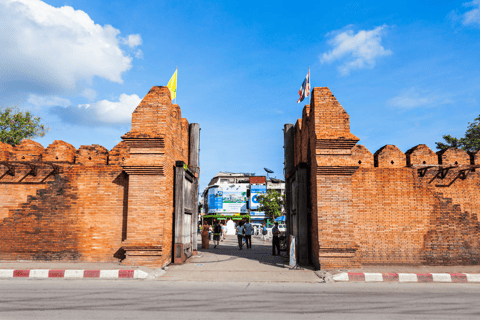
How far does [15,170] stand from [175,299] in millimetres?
8115

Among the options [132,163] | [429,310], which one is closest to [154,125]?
[132,163]

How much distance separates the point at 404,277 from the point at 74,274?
8.62m

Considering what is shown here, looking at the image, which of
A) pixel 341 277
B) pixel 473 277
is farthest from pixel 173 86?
pixel 473 277

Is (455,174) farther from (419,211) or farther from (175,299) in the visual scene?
(175,299)

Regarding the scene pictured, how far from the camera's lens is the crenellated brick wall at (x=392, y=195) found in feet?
33.3

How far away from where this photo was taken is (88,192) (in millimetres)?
10984

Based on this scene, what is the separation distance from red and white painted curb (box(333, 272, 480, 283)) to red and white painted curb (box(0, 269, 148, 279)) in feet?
17.4

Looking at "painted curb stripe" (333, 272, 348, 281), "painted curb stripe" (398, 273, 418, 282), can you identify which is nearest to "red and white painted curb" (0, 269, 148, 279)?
"painted curb stripe" (333, 272, 348, 281)

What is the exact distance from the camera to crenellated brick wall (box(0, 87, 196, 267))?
10234 millimetres

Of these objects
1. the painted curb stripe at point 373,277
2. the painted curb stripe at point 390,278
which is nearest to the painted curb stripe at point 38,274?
the painted curb stripe at point 373,277

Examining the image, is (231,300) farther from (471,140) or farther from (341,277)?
(471,140)

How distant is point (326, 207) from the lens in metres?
10.0

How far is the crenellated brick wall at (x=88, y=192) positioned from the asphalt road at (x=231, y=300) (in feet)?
7.88

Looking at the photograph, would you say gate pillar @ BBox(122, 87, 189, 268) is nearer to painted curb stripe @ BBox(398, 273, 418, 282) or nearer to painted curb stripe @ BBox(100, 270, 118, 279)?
painted curb stripe @ BBox(100, 270, 118, 279)
